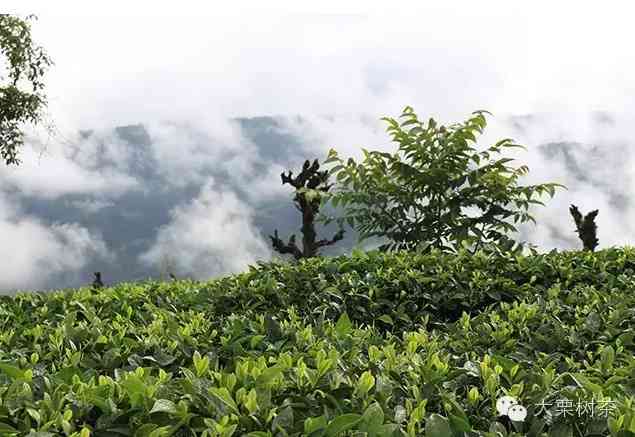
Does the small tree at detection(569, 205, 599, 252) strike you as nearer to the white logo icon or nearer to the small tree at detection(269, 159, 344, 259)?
the small tree at detection(269, 159, 344, 259)

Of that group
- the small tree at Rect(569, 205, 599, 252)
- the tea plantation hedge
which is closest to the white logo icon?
the tea plantation hedge

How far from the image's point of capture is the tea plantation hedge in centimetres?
242

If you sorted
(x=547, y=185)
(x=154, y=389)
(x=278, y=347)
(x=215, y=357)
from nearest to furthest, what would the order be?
(x=154, y=389) → (x=215, y=357) → (x=278, y=347) → (x=547, y=185)

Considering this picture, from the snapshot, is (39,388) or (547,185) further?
(547,185)

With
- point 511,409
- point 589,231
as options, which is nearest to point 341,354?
point 511,409

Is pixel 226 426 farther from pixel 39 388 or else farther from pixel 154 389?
pixel 39 388

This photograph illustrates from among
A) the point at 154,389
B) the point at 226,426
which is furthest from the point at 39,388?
the point at 226,426

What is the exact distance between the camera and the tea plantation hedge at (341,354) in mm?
2424

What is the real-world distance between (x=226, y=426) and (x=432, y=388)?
81 cm

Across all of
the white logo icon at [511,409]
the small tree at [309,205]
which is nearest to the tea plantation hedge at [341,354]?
the white logo icon at [511,409]

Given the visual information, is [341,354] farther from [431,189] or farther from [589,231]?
[589,231]

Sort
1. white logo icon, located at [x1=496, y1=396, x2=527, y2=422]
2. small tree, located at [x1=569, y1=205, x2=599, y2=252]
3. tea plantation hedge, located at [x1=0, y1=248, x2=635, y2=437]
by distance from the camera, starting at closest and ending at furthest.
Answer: tea plantation hedge, located at [x1=0, y1=248, x2=635, y2=437]
white logo icon, located at [x1=496, y1=396, x2=527, y2=422]
small tree, located at [x1=569, y1=205, x2=599, y2=252]

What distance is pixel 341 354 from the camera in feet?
11.0

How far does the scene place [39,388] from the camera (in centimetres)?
271
